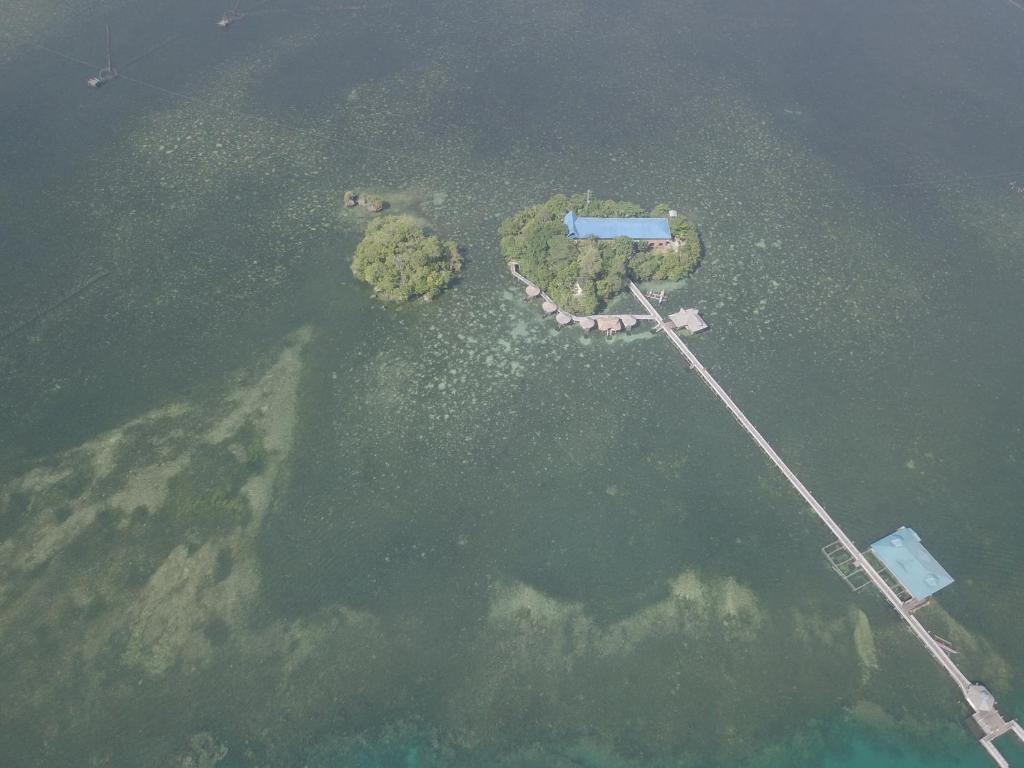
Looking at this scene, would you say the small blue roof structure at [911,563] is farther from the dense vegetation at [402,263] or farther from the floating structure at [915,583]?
the dense vegetation at [402,263]

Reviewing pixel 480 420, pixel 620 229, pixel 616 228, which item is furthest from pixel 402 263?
pixel 620 229

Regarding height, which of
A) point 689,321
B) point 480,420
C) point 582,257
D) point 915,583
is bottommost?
point 915,583

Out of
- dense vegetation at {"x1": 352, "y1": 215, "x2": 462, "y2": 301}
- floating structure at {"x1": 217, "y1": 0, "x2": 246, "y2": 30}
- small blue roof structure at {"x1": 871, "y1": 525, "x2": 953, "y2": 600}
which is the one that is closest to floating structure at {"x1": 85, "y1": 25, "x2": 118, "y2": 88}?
floating structure at {"x1": 217, "y1": 0, "x2": 246, "y2": 30}

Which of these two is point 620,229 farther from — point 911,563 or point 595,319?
point 911,563

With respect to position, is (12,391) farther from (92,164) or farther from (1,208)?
(92,164)

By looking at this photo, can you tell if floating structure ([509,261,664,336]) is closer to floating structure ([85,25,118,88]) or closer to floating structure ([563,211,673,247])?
floating structure ([563,211,673,247])

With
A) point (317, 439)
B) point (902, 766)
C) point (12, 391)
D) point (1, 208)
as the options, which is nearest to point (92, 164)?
point (1, 208)

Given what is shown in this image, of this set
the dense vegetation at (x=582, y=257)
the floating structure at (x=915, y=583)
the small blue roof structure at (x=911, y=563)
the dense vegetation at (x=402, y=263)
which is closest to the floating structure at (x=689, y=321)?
the dense vegetation at (x=582, y=257)
